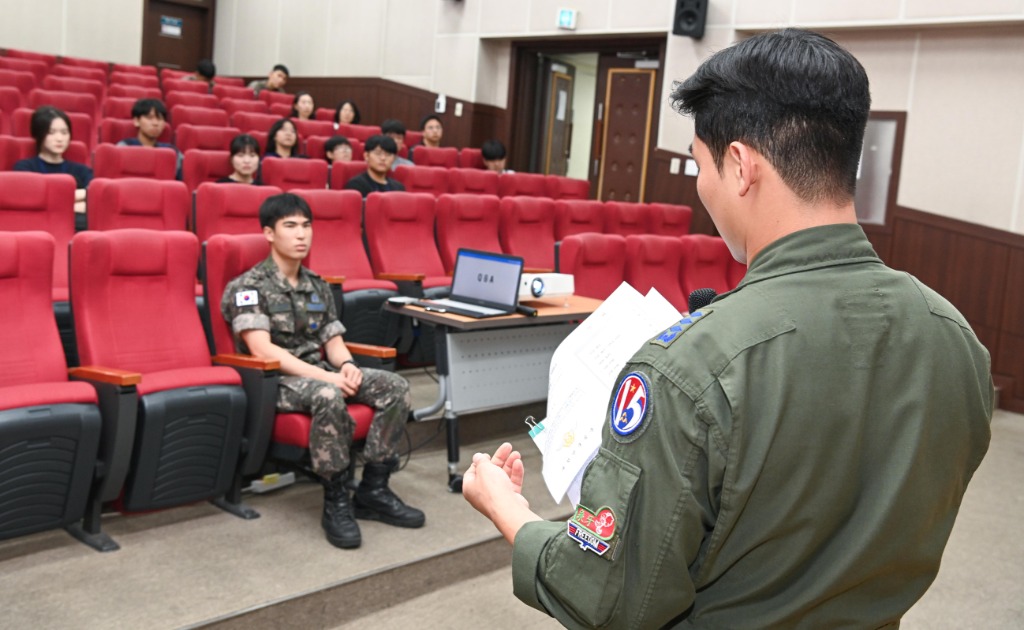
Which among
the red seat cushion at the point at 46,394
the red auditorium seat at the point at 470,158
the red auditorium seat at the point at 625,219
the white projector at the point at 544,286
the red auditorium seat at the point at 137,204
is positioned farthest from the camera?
the red auditorium seat at the point at 470,158

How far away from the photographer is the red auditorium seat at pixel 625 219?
5.77 metres

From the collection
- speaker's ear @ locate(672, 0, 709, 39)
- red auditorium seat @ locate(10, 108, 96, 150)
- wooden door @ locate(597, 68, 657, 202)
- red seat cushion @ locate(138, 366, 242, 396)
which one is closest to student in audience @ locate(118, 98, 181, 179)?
red auditorium seat @ locate(10, 108, 96, 150)

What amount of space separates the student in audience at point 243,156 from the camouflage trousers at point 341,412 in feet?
7.53

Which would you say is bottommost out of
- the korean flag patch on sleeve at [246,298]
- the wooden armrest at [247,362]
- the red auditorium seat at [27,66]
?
the wooden armrest at [247,362]

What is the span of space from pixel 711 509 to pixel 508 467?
0.82ft

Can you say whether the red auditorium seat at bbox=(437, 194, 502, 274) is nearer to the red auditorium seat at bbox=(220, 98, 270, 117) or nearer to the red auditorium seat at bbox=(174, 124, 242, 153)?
the red auditorium seat at bbox=(174, 124, 242, 153)

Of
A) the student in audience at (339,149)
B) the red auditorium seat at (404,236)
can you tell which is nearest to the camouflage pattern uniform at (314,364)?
the red auditorium seat at (404,236)

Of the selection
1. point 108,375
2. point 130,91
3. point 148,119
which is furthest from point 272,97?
point 108,375

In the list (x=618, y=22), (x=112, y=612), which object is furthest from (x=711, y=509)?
(x=618, y=22)

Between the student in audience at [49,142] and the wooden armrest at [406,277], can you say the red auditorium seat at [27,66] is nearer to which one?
the student in audience at [49,142]

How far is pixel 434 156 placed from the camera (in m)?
7.40

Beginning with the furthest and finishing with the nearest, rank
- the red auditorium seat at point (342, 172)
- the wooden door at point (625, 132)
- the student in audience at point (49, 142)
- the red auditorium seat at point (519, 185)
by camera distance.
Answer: the wooden door at point (625, 132)
the red auditorium seat at point (519, 185)
the red auditorium seat at point (342, 172)
the student in audience at point (49, 142)

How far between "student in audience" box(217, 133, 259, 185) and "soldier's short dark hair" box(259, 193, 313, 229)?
6.42 ft

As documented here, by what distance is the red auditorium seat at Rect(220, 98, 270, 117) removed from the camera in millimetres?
→ 8141
